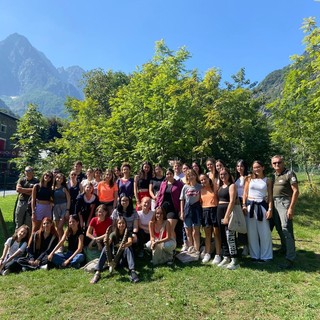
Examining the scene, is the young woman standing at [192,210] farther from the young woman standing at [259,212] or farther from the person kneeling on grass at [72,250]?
the person kneeling on grass at [72,250]

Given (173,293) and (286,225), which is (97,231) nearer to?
(173,293)

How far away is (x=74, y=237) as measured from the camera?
21.4ft

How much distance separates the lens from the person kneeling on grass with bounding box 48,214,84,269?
6129mm

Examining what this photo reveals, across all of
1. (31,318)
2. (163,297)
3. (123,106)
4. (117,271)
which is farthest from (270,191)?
(123,106)

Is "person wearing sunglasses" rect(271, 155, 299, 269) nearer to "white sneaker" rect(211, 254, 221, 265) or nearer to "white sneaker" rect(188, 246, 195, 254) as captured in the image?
"white sneaker" rect(211, 254, 221, 265)

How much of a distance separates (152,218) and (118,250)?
3.51 ft

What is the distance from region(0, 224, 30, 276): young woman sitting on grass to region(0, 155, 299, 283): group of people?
0.02 m

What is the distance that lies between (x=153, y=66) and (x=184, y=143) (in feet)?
16.2

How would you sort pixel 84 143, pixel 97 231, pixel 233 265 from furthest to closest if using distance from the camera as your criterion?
pixel 84 143 → pixel 97 231 → pixel 233 265

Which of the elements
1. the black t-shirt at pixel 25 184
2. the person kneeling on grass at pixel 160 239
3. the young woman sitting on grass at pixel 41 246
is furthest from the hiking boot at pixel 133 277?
the black t-shirt at pixel 25 184

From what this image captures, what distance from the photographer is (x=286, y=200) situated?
19.2ft

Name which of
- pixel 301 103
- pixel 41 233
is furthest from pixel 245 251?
pixel 301 103

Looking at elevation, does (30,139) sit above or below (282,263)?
above

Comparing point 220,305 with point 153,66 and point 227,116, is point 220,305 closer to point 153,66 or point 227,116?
point 227,116
